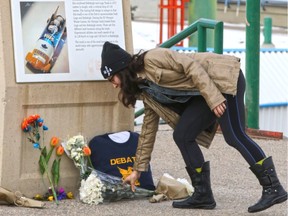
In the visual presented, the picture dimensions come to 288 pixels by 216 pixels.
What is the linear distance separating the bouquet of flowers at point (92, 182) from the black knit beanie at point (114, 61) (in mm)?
677

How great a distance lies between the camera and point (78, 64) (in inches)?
262

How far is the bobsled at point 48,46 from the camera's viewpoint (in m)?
6.50

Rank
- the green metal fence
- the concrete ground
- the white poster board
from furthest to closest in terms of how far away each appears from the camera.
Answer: the green metal fence, the white poster board, the concrete ground

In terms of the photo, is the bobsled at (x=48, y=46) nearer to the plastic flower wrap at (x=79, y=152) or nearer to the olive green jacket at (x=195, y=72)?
the plastic flower wrap at (x=79, y=152)

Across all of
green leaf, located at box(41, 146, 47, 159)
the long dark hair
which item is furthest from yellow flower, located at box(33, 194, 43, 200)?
the long dark hair

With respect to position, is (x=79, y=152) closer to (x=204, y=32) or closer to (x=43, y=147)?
(x=43, y=147)

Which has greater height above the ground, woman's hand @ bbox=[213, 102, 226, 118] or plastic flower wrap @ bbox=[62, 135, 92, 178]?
woman's hand @ bbox=[213, 102, 226, 118]

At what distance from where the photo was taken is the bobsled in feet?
21.3

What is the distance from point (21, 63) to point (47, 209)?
101 centimetres

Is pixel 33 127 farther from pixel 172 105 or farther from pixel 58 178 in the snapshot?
pixel 172 105

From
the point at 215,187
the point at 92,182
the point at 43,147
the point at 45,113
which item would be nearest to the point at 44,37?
the point at 45,113

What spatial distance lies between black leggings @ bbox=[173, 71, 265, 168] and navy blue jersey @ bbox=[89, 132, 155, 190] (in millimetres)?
638

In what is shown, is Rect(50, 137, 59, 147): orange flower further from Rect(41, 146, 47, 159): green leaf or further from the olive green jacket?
the olive green jacket

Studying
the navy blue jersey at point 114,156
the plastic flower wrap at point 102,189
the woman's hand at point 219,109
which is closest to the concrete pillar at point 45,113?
the navy blue jersey at point 114,156
